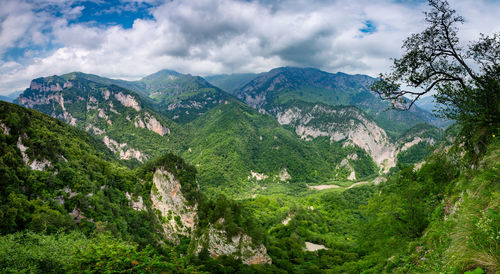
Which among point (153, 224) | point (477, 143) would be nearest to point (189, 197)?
point (153, 224)

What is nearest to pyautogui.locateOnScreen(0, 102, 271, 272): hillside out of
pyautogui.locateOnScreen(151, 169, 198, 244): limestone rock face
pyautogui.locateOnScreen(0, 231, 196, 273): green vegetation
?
pyautogui.locateOnScreen(0, 231, 196, 273): green vegetation

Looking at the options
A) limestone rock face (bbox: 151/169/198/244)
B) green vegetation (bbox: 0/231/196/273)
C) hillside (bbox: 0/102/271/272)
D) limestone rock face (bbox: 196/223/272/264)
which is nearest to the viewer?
green vegetation (bbox: 0/231/196/273)

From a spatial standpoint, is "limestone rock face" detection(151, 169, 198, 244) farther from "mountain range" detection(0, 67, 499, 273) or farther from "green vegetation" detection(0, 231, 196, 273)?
"green vegetation" detection(0, 231, 196, 273)

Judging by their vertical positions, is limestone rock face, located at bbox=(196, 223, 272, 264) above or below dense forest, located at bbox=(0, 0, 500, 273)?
below

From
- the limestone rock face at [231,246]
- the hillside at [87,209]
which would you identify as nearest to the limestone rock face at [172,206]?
the hillside at [87,209]

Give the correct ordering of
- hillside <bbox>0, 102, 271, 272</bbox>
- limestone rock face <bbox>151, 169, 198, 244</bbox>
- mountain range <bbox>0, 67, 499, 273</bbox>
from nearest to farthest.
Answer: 1. mountain range <bbox>0, 67, 499, 273</bbox>
2. hillside <bbox>0, 102, 271, 272</bbox>
3. limestone rock face <bbox>151, 169, 198, 244</bbox>

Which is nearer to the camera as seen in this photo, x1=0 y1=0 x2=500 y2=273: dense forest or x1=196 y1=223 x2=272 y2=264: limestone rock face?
x1=0 y1=0 x2=500 y2=273: dense forest

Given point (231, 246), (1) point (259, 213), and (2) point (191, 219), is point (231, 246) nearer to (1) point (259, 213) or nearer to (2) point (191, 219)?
(2) point (191, 219)

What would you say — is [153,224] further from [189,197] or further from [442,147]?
[442,147]

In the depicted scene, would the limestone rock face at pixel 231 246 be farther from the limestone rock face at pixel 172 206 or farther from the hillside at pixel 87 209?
the limestone rock face at pixel 172 206

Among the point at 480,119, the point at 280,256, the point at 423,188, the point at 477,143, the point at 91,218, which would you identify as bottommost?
the point at 280,256

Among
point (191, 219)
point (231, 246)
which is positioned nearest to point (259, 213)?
point (191, 219)
